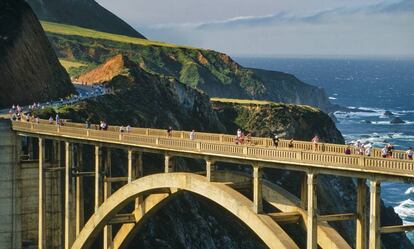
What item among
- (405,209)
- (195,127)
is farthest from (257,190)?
(405,209)

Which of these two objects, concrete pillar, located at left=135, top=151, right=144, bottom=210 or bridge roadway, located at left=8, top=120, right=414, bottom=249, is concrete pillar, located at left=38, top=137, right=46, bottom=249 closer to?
bridge roadway, located at left=8, top=120, right=414, bottom=249

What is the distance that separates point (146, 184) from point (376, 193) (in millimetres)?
20874

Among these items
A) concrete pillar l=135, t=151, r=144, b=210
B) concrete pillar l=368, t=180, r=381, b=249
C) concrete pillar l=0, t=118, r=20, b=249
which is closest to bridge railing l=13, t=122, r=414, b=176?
concrete pillar l=0, t=118, r=20, b=249

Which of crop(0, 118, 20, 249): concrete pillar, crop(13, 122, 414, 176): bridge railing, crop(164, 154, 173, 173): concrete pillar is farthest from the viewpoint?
crop(0, 118, 20, 249): concrete pillar

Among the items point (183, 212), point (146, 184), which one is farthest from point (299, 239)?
point (146, 184)

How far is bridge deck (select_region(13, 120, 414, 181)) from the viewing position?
1708 inches

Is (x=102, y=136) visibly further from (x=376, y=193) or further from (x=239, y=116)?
(x=239, y=116)

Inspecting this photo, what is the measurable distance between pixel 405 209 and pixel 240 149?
103m

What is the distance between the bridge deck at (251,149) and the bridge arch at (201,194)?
1.93 m

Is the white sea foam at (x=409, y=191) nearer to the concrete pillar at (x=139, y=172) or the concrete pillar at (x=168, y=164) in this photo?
the concrete pillar at (x=139, y=172)

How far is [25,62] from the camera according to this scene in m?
104

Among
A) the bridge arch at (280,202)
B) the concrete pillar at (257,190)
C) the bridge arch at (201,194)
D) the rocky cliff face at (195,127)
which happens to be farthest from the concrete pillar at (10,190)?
the concrete pillar at (257,190)

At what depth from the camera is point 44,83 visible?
109 metres

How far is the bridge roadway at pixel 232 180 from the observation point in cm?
4422
